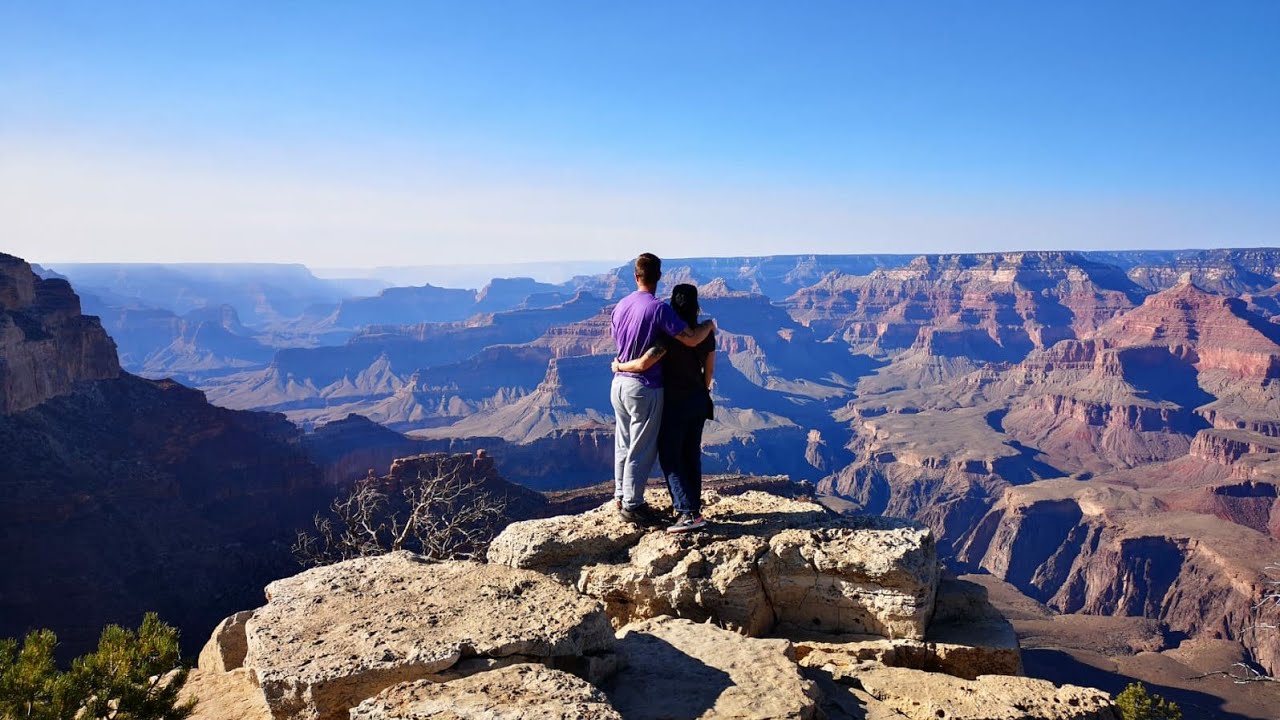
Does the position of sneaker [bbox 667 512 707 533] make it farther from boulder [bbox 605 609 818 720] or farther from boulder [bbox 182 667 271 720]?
boulder [bbox 182 667 271 720]

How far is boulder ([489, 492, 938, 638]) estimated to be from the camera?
655 cm

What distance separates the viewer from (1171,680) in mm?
37719

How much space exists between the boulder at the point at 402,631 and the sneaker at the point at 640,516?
1.45 metres

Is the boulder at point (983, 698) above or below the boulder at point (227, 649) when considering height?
above

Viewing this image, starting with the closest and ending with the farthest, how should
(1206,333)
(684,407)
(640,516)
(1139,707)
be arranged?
(684,407) → (640,516) → (1139,707) → (1206,333)

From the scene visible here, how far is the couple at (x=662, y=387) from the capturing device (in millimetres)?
6730

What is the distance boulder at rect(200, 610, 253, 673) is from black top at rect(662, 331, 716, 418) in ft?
18.1

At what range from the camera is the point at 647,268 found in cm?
680

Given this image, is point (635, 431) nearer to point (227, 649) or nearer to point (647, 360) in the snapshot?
point (647, 360)

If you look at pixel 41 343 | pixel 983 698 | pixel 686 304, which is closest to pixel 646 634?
pixel 983 698

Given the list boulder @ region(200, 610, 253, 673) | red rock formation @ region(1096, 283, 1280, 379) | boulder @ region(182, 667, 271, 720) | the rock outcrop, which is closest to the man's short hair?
→ boulder @ region(182, 667, 271, 720)

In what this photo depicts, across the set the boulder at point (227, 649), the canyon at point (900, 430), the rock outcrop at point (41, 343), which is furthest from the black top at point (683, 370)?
the rock outcrop at point (41, 343)

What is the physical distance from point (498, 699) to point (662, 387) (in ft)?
11.2

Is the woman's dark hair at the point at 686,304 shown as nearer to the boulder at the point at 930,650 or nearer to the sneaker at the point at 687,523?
the sneaker at the point at 687,523
